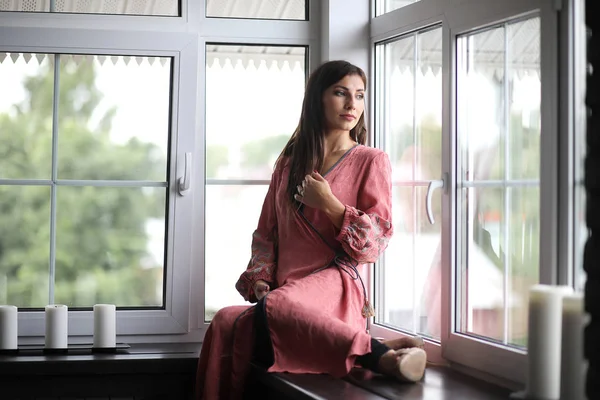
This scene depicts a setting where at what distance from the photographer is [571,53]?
1859 millimetres

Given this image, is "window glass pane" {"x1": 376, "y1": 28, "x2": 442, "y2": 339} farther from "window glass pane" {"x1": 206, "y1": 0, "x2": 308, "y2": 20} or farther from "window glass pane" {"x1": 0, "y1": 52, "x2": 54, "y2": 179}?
"window glass pane" {"x1": 0, "y1": 52, "x2": 54, "y2": 179}

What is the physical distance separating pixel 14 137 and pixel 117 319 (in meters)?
0.74

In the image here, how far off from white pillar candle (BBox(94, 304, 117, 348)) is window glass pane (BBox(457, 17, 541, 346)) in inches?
44.3

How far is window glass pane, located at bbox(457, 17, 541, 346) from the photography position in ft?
6.62

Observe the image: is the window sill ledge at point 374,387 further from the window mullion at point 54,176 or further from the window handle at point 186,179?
the window mullion at point 54,176

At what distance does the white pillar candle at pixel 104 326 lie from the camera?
101 inches

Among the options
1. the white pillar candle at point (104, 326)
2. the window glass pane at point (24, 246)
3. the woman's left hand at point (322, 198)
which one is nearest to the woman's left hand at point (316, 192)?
the woman's left hand at point (322, 198)

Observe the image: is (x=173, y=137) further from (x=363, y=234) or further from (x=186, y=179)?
(x=363, y=234)

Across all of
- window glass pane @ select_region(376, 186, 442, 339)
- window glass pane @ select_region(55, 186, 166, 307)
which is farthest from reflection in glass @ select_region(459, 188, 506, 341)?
window glass pane @ select_region(55, 186, 166, 307)

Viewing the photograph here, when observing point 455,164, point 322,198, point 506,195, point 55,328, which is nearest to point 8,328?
point 55,328

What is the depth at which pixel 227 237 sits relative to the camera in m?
2.86

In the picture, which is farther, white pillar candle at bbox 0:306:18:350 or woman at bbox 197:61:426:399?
white pillar candle at bbox 0:306:18:350

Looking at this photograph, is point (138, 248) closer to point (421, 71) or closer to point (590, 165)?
point (421, 71)

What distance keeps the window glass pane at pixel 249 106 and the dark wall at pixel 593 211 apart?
1522 mm
